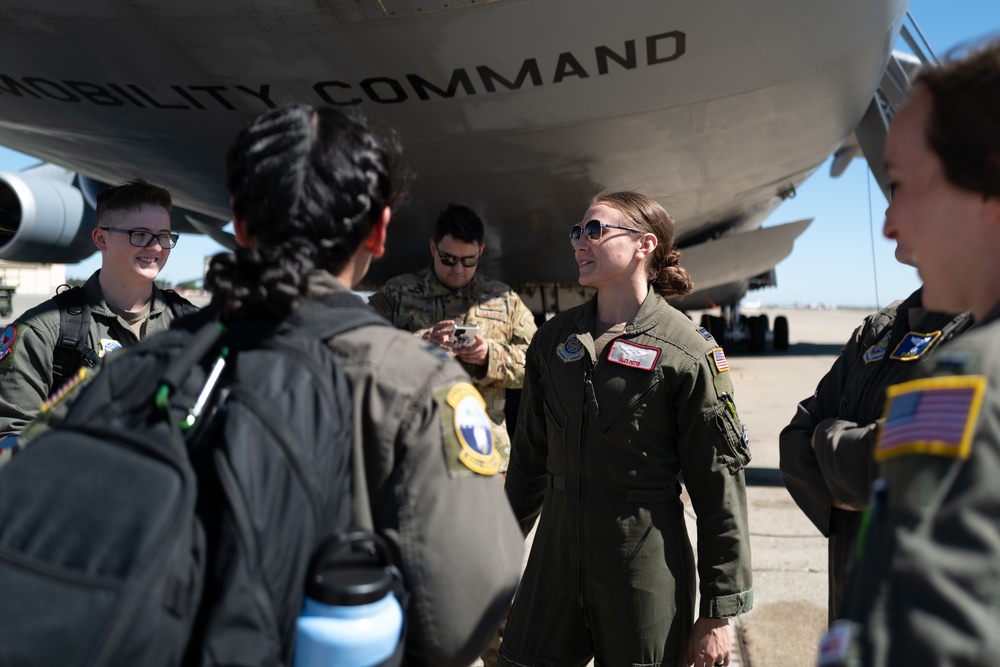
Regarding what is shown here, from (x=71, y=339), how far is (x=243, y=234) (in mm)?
1555

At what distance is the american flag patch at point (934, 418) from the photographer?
2.68ft

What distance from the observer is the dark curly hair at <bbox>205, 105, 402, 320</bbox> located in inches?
46.1

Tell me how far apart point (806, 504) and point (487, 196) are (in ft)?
14.0

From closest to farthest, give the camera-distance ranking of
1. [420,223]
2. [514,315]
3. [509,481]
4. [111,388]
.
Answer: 1. [111,388]
2. [509,481]
3. [514,315]
4. [420,223]

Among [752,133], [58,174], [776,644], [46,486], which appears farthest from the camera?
[58,174]

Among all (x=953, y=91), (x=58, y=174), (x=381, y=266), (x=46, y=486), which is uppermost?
(x=58, y=174)

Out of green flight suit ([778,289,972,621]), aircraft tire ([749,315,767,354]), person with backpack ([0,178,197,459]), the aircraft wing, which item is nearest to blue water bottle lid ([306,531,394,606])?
green flight suit ([778,289,972,621])

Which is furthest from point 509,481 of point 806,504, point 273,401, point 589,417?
point 273,401

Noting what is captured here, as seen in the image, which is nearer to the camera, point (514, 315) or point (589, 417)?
point (589, 417)

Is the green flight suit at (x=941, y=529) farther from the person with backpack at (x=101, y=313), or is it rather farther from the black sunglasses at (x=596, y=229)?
the person with backpack at (x=101, y=313)

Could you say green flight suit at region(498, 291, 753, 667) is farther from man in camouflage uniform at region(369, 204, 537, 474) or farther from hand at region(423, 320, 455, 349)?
man in camouflage uniform at region(369, 204, 537, 474)

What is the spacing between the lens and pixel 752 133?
18.5 ft

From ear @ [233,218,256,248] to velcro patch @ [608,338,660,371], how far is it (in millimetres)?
1233

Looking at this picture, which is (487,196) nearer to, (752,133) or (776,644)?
(752,133)
